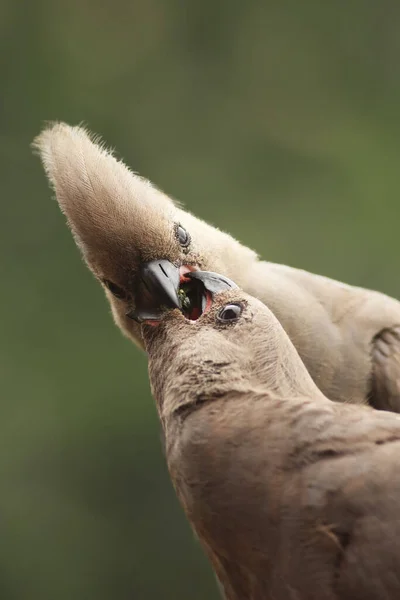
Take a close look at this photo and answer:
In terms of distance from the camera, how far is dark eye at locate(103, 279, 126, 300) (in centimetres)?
193

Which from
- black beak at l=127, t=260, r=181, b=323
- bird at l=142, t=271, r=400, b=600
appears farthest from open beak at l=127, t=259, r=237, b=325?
bird at l=142, t=271, r=400, b=600

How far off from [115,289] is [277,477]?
0.74 meters

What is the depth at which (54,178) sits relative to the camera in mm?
1841

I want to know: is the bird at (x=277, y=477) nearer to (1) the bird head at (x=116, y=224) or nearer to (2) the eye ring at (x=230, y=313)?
(2) the eye ring at (x=230, y=313)

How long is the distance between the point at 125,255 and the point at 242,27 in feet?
9.58

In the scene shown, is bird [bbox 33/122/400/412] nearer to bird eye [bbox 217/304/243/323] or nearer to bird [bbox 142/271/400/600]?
bird eye [bbox 217/304/243/323]

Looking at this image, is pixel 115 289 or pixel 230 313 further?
pixel 115 289

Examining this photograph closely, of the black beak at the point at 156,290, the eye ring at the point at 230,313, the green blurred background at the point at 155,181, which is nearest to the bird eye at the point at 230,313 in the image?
the eye ring at the point at 230,313

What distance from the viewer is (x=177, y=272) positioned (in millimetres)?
1885

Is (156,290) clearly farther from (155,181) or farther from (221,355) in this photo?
(155,181)

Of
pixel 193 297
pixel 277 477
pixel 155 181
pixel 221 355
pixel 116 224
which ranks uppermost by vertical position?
pixel 155 181

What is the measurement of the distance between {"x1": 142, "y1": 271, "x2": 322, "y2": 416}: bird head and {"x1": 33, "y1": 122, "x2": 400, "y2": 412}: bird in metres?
0.12

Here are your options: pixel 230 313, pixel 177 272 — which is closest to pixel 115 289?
pixel 177 272

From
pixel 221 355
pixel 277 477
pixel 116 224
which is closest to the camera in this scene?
pixel 277 477
